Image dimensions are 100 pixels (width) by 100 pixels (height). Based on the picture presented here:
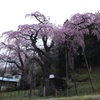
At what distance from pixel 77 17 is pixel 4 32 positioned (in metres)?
9.69

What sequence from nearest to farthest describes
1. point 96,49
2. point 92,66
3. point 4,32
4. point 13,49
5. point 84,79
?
1. point 4,32
2. point 13,49
3. point 84,79
4. point 96,49
5. point 92,66

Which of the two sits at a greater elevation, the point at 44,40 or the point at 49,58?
the point at 44,40

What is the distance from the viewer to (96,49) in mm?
41688

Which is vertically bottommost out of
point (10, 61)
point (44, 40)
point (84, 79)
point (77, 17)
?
point (84, 79)

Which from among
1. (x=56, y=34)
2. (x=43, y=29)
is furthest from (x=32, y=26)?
(x=56, y=34)

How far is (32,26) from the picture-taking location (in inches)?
1075

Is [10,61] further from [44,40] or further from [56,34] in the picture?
[56,34]

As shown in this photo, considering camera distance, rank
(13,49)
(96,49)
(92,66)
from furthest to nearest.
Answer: (92,66) → (96,49) → (13,49)

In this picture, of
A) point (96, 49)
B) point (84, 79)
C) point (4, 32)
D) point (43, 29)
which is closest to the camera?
point (43, 29)

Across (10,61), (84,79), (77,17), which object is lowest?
(84,79)

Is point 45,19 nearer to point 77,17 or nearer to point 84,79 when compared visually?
point 77,17

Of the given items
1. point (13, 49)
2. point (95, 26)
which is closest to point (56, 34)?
point (95, 26)

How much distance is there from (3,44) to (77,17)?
11257mm

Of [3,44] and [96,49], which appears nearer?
[3,44]
